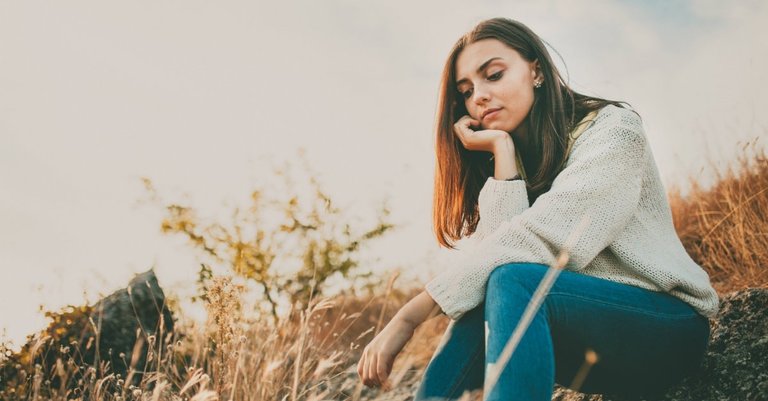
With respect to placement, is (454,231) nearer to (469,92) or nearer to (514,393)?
(469,92)

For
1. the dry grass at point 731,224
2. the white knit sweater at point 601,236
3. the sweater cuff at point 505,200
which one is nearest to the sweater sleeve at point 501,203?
the sweater cuff at point 505,200

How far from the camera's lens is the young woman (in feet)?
5.67

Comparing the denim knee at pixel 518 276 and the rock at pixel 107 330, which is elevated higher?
the rock at pixel 107 330

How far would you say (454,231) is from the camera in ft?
9.65

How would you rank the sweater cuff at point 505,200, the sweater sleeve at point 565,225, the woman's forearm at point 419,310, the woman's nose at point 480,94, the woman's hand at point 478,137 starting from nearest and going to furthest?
1. the sweater sleeve at point 565,225
2. the woman's forearm at point 419,310
3. the sweater cuff at point 505,200
4. the woman's hand at point 478,137
5. the woman's nose at point 480,94

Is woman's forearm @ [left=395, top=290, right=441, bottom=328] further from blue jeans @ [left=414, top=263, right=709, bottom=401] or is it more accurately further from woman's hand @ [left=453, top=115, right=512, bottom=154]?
woman's hand @ [left=453, top=115, right=512, bottom=154]

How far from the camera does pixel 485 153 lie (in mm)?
2969

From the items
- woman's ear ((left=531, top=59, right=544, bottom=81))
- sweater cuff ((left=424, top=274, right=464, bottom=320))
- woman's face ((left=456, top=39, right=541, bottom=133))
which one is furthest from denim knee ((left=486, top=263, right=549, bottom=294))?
woman's ear ((left=531, top=59, right=544, bottom=81))

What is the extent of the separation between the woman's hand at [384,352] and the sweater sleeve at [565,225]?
0.15 m

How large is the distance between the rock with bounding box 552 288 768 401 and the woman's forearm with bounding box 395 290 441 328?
0.90 m

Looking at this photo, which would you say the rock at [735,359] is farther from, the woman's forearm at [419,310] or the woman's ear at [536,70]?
the woman's ear at [536,70]

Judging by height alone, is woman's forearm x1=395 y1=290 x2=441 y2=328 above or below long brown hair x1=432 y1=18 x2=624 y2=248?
below

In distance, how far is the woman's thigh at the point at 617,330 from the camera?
5.82 ft

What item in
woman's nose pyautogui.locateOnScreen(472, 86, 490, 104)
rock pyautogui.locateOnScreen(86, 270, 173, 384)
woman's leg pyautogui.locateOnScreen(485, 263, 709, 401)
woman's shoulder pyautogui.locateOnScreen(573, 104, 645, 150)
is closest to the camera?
woman's leg pyautogui.locateOnScreen(485, 263, 709, 401)
